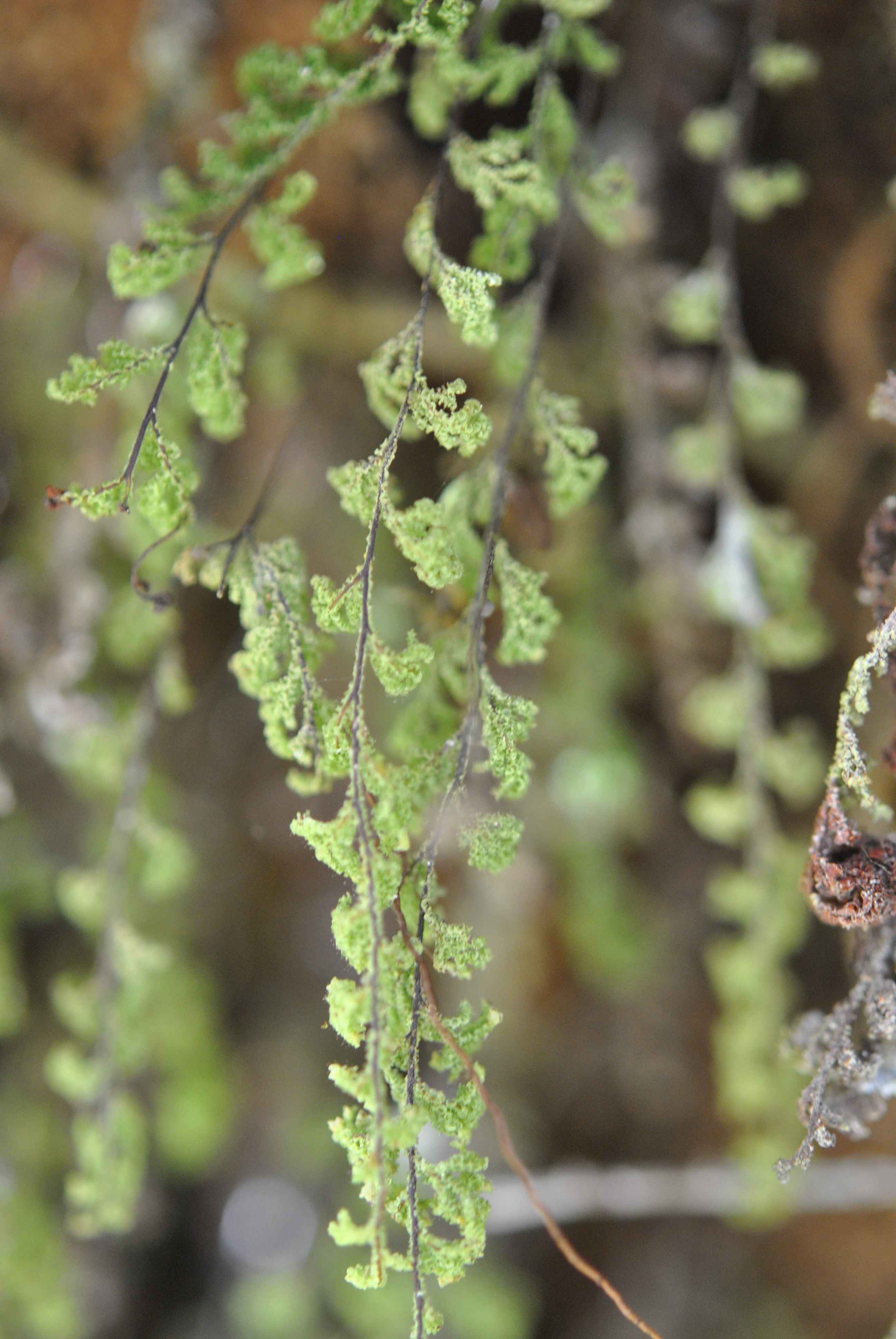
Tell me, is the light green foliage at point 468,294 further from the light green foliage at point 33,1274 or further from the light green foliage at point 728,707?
the light green foliage at point 33,1274

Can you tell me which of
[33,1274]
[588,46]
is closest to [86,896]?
[33,1274]

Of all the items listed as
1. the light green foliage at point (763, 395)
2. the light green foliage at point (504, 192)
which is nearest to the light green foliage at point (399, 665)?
the light green foliage at point (504, 192)

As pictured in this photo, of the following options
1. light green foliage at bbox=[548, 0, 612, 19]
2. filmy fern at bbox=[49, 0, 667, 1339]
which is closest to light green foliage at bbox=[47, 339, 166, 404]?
filmy fern at bbox=[49, 0, 667, 1339]

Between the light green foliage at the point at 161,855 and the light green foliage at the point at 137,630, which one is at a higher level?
the light green foliage at the point at 137,630

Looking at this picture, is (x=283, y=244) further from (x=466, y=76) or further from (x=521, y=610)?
(x=521, y=610)

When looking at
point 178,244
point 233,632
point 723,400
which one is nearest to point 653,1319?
point 233,632

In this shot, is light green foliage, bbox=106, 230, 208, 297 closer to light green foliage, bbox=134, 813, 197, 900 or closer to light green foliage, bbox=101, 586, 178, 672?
light green foliage, bbox=101, 586, 178, 672
